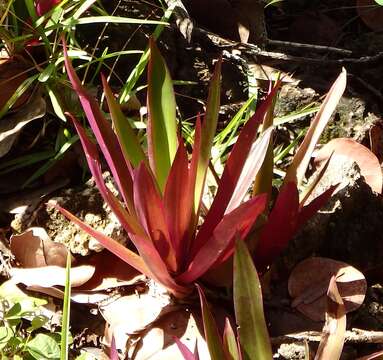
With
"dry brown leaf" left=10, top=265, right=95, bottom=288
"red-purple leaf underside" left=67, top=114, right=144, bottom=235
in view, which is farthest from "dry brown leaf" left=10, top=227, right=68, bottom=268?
"red-purple leaf underside" left=67, top=114, right=144, bottom=235

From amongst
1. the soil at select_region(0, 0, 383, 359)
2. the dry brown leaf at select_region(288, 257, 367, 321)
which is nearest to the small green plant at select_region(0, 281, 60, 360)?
the soil at select_region(0, 0, 383, 359)

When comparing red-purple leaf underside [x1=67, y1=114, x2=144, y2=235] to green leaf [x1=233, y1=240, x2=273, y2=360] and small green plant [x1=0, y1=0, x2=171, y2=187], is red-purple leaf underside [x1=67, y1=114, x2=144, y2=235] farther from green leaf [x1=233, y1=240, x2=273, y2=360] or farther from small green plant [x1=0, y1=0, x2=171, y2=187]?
small green plant [x1=0, y1=0, x2=171, y2=187]

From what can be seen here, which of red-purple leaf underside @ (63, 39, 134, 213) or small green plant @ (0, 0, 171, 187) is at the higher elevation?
small green plant @ (0, 0, 171, 187)

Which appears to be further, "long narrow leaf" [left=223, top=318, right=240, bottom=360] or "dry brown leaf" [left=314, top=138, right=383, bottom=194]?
"dry brown leaf" [left=314, top=138, right=383, bottom=194]

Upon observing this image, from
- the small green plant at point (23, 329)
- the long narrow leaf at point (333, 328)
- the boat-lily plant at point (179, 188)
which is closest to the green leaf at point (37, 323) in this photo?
the small green plant at point (23, 329)

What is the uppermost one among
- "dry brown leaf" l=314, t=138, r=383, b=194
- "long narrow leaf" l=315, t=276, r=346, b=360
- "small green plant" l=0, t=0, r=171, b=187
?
"small green plant" l=0, t=0, r=171, b=187

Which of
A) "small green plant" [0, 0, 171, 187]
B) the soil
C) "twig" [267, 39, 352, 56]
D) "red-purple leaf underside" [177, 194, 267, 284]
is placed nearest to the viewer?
"red-purple leaf underside" [177, 194, 267, 284]

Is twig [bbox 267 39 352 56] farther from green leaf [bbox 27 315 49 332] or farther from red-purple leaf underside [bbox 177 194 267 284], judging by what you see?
green leaf [bbox 27 315 49 332]

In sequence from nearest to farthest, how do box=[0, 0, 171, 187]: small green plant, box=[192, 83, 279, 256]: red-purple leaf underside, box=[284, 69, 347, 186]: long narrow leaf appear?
box=[192, 83, 279, 256]: red-purple leaf underside, box=[284, 69, 347, 186]: long narrow leaf, box=[0, 0, 171, 187]: small green plant
